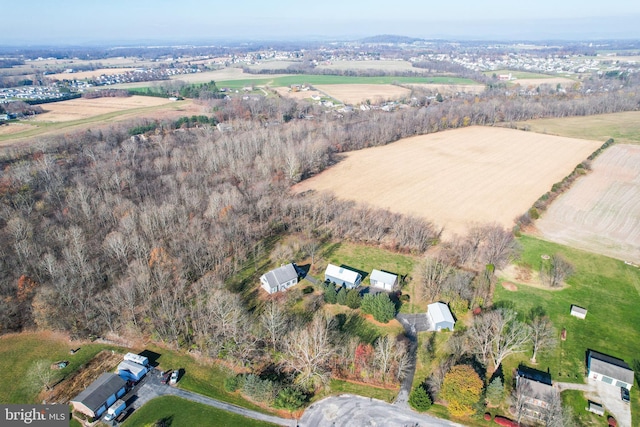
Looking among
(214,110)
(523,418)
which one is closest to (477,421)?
(523,418)

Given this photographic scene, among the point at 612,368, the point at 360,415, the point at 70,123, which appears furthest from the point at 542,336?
the point at 70,123

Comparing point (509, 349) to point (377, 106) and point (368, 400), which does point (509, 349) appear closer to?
point (368, 400)

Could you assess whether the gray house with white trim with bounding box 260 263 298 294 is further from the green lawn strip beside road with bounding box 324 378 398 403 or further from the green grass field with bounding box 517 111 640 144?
the green grass field with bounding box 517 111 640 144

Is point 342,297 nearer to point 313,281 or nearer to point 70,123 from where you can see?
point 313,281

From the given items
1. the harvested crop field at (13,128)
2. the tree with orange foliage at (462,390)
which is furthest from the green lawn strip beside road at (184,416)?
the harvested crop field at (13,128)

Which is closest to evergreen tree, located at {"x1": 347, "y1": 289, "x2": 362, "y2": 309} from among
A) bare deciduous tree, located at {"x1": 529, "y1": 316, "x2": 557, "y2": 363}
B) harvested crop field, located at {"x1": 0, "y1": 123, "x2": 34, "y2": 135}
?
bare deciduous tree, located at {"x1": 529, "y1": 316, "x2": 557, "y2": 363}

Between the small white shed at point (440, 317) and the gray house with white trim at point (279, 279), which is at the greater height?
the gray house with white trim at point (279, 279)

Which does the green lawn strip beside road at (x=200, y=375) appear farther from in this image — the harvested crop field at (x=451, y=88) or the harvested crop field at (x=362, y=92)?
the harvested crop field at (x=451, y=88)
